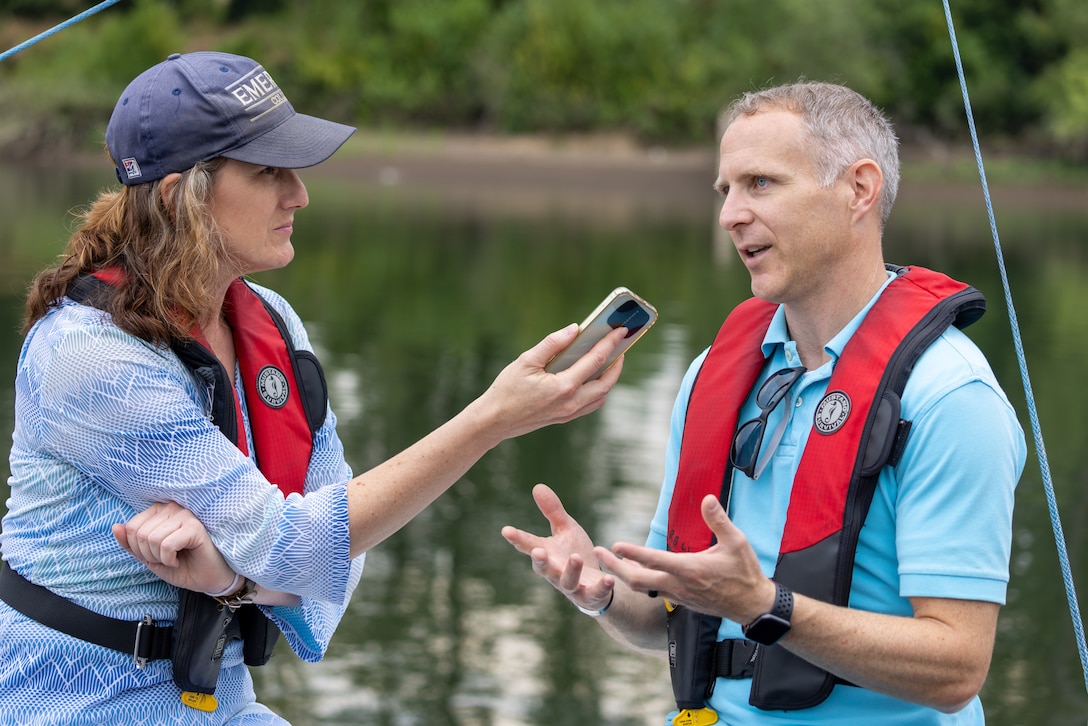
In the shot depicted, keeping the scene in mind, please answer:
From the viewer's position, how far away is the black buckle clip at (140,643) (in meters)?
2.42

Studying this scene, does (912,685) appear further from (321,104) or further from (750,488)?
(321,104)

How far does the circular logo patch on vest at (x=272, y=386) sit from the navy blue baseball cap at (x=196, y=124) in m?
0.43

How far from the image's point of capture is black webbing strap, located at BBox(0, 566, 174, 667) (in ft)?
7.92

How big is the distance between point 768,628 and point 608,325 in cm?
60

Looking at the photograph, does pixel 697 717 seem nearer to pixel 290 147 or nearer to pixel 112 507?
pixel 112 507

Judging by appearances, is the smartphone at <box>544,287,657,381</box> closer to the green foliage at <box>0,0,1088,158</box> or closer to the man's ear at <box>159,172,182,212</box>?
the man's ear at <box>159,172,182,212</box>

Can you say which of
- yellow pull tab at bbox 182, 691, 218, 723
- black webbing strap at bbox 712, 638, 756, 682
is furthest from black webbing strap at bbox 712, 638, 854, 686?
yellow pull tab at bbox 182, 691, 218, 723

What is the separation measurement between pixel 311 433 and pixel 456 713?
468 cm

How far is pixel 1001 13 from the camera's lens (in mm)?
55469

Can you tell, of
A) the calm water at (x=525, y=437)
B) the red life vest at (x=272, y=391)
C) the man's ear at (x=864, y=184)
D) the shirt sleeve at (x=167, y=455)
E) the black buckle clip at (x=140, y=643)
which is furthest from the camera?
the calm water at (x=525, y=437)

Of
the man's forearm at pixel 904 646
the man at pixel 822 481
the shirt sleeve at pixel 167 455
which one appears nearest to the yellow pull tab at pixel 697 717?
the man at pixel 822 481

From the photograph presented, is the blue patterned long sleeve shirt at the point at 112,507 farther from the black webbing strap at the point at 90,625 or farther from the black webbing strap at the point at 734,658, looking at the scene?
the black webbing strap at the point at 734,658

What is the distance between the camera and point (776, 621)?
2125mm

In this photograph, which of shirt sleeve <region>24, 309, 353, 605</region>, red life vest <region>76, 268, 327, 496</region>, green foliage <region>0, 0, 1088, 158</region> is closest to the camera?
shirt sleeve <region>24, 309, 353, 605</region>
